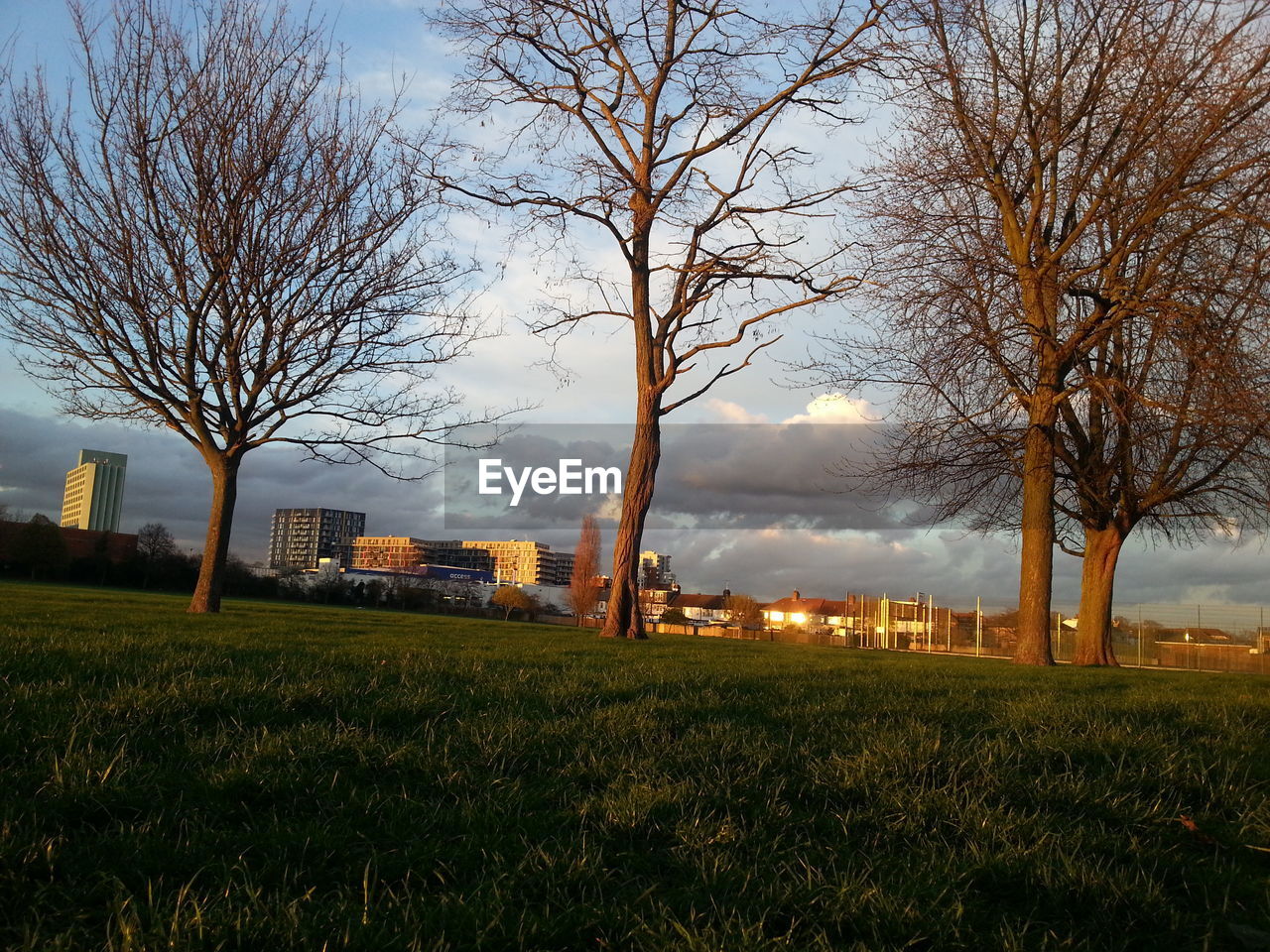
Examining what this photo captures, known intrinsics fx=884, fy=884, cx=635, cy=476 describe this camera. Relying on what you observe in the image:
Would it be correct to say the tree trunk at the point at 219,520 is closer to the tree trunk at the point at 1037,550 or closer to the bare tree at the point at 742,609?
the tree trunk at the point at 1037,550

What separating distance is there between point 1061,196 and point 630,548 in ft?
34.4

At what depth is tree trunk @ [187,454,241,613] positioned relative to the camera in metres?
16.1

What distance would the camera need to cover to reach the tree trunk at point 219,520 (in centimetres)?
1609

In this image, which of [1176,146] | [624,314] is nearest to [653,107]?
[624,314]

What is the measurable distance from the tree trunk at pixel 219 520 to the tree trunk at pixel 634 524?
718 centimetres

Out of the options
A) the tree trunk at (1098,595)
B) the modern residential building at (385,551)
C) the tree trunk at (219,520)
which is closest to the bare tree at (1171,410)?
the tree trunk at (1098,595)

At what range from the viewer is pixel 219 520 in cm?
1634

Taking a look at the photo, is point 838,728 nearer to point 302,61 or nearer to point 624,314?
point 624,314

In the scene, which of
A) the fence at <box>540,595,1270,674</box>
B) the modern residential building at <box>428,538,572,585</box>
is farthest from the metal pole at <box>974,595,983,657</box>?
the modern residential building at <box>428,538,572,585</box>

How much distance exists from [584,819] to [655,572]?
277 feet

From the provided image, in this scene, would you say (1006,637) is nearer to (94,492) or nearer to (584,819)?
(584,819)

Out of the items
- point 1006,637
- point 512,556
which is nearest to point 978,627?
point 1006,637

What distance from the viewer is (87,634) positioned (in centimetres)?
793

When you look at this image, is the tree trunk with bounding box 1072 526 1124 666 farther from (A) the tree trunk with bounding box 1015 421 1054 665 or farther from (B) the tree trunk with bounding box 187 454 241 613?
(B) the tree trunk with bounding box 187 454 241 613
